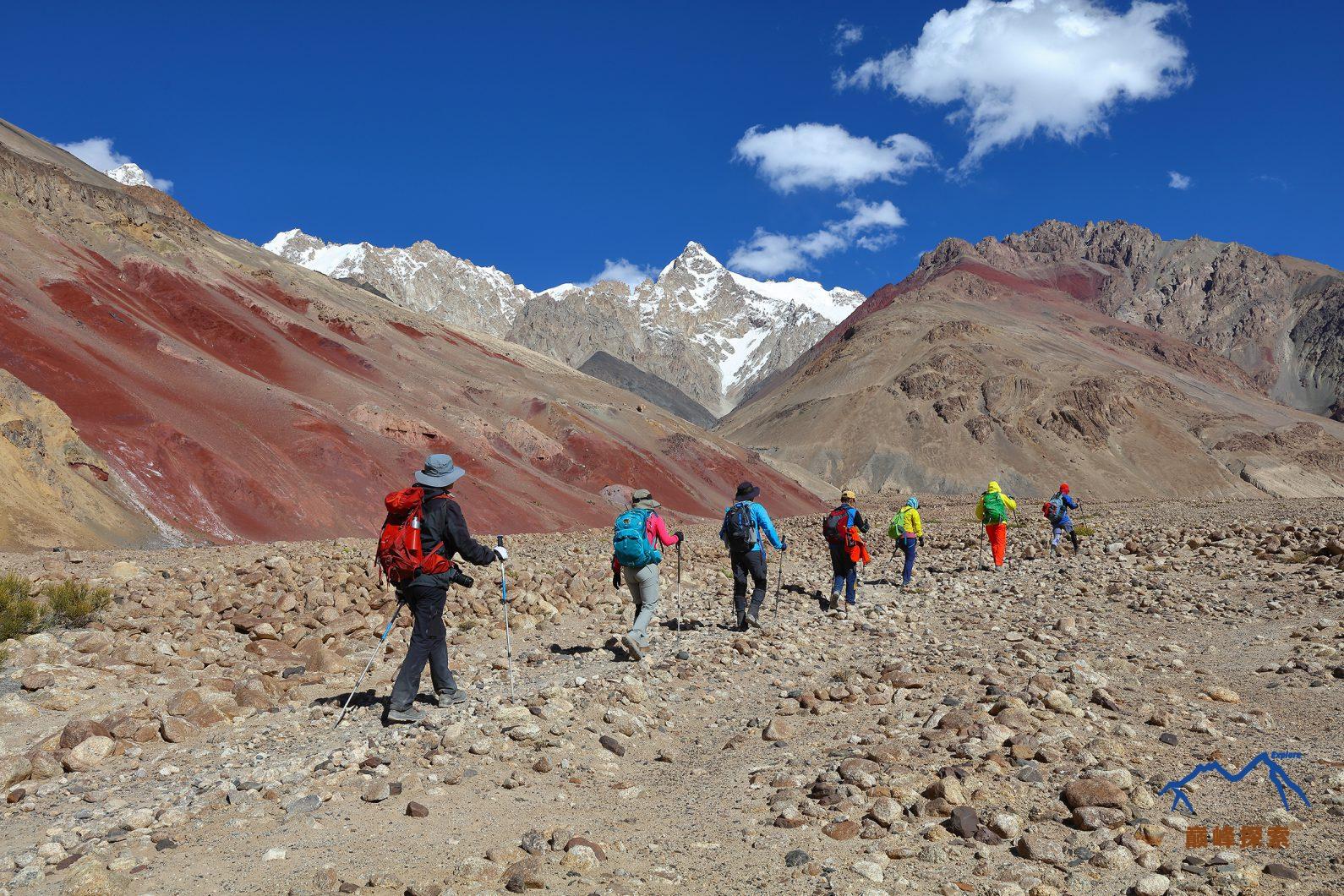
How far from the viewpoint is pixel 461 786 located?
6.22 metres

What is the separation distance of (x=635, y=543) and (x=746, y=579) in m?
2.87

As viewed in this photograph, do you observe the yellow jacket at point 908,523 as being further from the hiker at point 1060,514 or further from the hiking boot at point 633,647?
the hiking boot at point 633,647

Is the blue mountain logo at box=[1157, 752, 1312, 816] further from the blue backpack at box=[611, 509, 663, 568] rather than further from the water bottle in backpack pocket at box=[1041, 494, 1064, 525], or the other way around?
the water bottle in backpack pocket at box=[1041, 494, 1064, 525]

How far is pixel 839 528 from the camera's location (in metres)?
14.6

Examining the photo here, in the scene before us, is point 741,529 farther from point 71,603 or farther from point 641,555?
point 71,603

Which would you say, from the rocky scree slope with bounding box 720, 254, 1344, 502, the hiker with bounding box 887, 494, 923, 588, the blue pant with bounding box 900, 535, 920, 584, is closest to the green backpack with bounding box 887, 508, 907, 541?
the hiker with bounding box 887, 494, 923, 588

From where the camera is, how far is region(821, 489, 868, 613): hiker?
14586mm

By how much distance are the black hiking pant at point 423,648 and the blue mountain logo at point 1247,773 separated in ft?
19.1

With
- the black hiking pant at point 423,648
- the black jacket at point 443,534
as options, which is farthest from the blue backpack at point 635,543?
the black hiking pant at point 423,648

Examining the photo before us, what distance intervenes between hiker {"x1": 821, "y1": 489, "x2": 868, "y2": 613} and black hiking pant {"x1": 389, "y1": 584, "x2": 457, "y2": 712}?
7844 mm

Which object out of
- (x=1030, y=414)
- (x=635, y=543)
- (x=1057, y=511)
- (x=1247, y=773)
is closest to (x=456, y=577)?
(x=635, y=543)

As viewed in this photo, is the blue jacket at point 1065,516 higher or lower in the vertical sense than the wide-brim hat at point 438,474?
higher

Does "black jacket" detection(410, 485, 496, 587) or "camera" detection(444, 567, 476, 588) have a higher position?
"black jacket" detection(410, 485, 496, 587)

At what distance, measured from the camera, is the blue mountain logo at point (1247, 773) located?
17.1 feet
